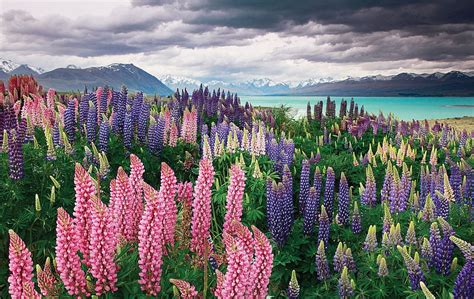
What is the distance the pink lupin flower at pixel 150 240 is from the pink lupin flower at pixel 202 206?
16.8 inches

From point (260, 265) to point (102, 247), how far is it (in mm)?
933

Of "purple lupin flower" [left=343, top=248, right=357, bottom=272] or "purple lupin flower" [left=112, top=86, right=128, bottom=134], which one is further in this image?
"purple lupin flower" [left=112, top=86, right=128, bottom=134]

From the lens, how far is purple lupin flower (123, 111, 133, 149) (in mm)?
8281

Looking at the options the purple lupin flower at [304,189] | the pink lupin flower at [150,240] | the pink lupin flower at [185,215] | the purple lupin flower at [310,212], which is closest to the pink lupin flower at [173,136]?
the purple lupin flower at [304,189]

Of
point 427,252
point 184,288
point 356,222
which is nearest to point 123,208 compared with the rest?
point 184,288

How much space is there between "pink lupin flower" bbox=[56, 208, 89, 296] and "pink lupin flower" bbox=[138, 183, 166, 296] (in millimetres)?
365

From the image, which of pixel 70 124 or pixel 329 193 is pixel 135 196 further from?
pixel 70 124

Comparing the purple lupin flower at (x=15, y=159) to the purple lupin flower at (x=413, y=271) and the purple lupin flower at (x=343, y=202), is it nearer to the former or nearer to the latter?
the purple lupin flower at (x=343, y=202)

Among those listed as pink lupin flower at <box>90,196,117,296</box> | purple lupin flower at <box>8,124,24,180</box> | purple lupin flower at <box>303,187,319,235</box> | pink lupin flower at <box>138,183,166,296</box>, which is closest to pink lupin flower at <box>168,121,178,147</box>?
purple lupin flower at <box>8,124,24,180</box>

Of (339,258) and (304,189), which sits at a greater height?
(304,189)

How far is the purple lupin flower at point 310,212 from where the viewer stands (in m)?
6.13

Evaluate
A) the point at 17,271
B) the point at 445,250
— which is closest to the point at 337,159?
the point at 445,250

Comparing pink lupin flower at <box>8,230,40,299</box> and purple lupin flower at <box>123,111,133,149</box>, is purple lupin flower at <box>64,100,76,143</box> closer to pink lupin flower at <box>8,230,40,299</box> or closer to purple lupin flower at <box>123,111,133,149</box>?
purple lupin flower at <box>123,111,133,149</box>

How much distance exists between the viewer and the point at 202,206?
3518 mm
